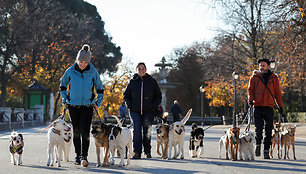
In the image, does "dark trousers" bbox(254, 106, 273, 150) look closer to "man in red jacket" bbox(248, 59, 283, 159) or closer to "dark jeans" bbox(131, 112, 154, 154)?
"man in red jacket" bbox(248, 59, 283, 159)

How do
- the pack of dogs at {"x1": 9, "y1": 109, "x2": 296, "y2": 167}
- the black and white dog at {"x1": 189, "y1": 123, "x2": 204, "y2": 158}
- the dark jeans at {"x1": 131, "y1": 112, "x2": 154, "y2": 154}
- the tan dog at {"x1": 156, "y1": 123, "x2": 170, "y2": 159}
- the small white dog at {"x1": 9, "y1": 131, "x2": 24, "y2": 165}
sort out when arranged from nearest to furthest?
the pack of dogs at {"x1": 9, "y1": 109, "x2": 296, "y2": 167}
the small white dog at {"x1": 9, "y1": 131, "x2": 24, "y2": 165}
the dark jeans at {"x1": 131, "y1": 112, "x2": 154, "y2": 154}
the tan dog at {"x1": 156, "y1": 123, "x2": 170, "y2": 159}
the black and white dog at {"x1": 189, "y1": 123, "x2": 204, "y2": 158}

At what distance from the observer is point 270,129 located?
40.7 feet

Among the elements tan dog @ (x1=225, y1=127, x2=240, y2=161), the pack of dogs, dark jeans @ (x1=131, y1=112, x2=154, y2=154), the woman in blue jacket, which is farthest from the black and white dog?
the woman in blue jacket

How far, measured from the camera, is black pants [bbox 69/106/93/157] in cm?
1023

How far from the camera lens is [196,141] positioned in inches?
491

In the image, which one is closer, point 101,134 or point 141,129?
point 101,134

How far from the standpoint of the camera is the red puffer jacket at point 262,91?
12.2 m

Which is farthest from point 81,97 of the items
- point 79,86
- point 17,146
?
point 17,146

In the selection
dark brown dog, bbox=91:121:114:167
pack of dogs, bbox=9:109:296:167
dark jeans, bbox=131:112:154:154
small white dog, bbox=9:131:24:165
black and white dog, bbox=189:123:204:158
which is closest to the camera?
dark brown dog, bbox=91:121:114:167

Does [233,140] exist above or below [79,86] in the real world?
below

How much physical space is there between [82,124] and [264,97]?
4.26m

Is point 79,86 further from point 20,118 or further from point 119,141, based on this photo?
point 20,118

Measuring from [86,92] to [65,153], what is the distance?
1650 mm

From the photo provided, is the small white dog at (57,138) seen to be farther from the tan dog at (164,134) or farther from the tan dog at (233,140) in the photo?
the tan dog at (233,140)
